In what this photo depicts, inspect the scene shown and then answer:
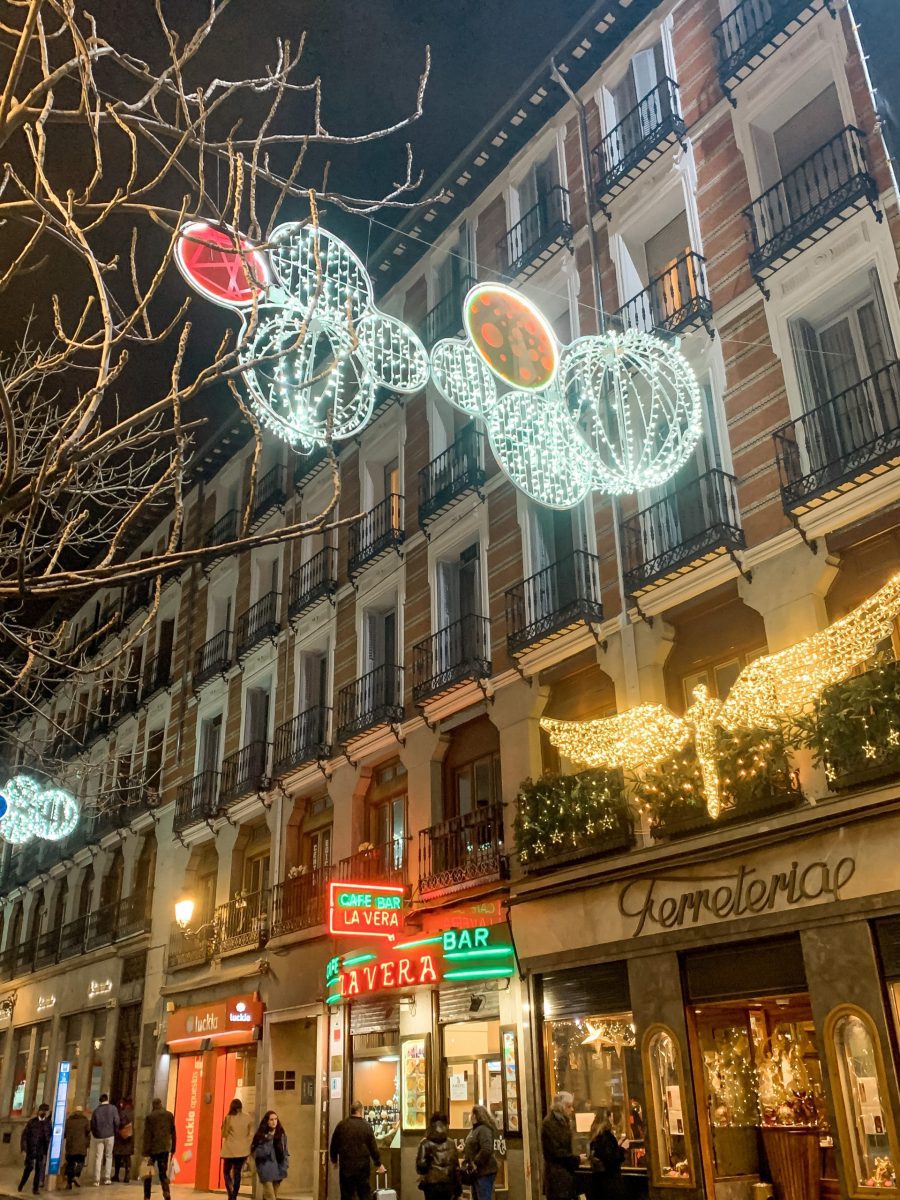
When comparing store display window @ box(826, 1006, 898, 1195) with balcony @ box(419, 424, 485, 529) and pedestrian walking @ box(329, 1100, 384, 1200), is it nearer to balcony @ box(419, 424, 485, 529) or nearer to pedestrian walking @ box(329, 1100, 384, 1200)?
pedestrian walking @ box(329, 1100, 384, 1200)

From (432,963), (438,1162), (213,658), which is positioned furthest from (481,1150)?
(213,658)

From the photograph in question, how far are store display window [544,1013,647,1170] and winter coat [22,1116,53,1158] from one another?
12808 millimetres

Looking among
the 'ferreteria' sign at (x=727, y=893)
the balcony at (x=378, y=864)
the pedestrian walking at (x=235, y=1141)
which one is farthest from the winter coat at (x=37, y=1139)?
the 'ferreteria' sign at (x=727, y=893)

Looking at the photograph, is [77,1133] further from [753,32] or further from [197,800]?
[753,32]

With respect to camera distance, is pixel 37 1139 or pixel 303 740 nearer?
pixel 37 1139

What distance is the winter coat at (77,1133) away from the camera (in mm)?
19984

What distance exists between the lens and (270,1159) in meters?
14.7

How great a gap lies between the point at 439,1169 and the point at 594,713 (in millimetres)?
6587

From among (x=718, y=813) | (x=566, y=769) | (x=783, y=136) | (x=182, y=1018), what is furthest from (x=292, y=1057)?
(x=783, y=136)

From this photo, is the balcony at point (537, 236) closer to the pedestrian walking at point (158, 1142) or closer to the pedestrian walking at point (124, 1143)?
the pedestrian walking at point (158, 1142)

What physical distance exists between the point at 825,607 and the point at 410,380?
592 centimetres

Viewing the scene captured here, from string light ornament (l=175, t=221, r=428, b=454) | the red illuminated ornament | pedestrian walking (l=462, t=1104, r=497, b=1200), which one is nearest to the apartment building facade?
pedestrian walking (l=462, t=1104, r=497, b=1200)

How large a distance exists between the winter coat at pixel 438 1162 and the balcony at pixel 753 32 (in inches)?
594

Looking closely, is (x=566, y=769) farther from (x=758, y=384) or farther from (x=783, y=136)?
(x=783, y=136)
